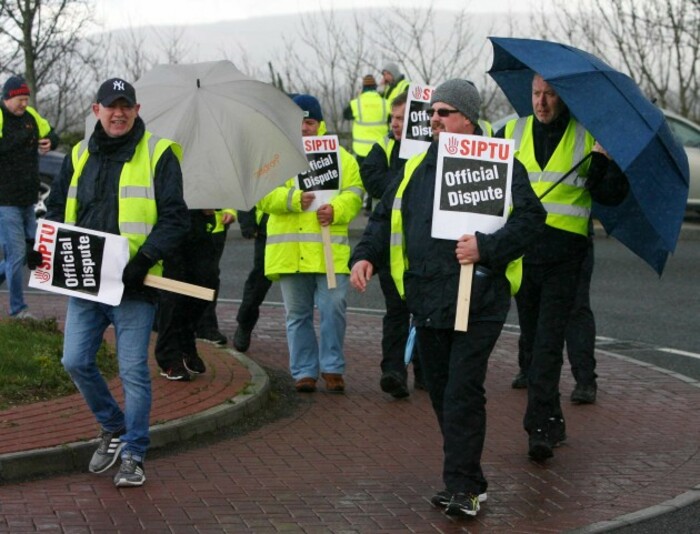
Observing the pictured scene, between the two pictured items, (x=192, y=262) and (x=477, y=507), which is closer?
(x=477, y=507)

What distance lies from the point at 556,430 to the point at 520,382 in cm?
205

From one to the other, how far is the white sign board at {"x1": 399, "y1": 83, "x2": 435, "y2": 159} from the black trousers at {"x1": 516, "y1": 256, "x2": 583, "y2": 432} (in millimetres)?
1941

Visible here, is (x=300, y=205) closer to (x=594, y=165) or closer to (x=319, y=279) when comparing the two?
(x=319, y=279)

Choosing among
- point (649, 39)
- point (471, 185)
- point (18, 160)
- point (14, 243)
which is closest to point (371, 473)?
point (471, 185)

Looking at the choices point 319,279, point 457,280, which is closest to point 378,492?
point 457,280

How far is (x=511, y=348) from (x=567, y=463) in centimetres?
408

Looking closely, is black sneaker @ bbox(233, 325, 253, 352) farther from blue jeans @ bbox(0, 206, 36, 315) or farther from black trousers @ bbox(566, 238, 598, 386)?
black trousers @ bbox(566, 238, 598, 386)

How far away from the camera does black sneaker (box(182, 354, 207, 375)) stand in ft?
34.3

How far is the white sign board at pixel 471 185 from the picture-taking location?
7.30 meters

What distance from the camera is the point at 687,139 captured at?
74.7 feet

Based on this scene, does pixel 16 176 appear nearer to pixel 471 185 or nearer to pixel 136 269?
pixel 136 269

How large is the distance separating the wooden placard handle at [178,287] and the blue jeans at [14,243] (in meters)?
5.56

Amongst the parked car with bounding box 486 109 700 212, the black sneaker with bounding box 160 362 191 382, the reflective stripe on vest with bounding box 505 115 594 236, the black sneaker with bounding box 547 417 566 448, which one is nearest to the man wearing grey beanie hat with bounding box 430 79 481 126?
the reflective stripe on vest with bounding box 505 115 594 236

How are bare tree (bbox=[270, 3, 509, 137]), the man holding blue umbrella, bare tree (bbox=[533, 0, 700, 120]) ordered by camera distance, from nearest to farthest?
1. the man holding blue umbrella
2. bare tree (bbox=[533, 0, 700, 120])
3. bare tree (bbox=[270, 3, 509, 137])
